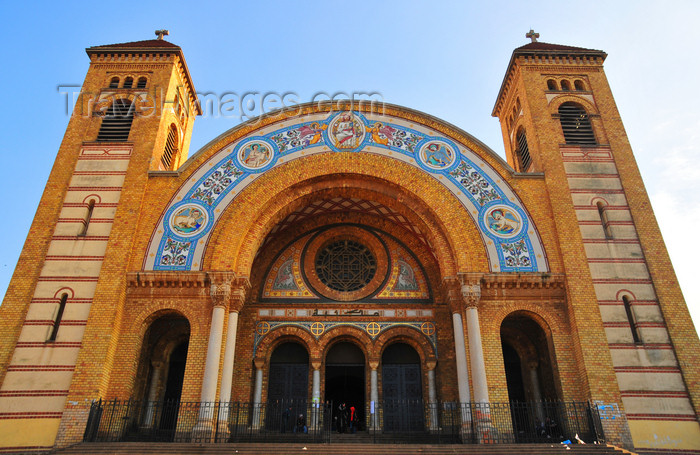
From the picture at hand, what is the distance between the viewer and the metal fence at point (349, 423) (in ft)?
47.3

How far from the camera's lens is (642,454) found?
46.3 ft

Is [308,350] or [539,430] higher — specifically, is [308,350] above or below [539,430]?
above

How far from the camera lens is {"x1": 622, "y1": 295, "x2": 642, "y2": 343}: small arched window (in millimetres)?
15875

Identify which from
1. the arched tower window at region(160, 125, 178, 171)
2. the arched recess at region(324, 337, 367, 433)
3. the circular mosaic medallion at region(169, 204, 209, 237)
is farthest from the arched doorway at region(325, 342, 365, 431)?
the arched tower window at region(160, 125, 178, 171)

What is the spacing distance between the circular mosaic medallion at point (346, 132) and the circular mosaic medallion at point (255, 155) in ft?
7.94

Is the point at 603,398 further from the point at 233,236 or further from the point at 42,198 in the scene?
the point at 42,198

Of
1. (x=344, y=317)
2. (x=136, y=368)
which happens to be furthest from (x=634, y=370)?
(x=136, y=368)

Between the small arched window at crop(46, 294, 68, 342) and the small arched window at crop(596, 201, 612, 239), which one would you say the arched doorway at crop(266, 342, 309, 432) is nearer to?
the small arched window at crop(46, 294, 68, 342)

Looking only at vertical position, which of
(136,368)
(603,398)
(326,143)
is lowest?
(603,398)

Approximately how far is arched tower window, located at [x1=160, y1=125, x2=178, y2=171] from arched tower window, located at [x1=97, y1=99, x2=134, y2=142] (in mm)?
1671

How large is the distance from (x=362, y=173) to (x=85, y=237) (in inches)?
386

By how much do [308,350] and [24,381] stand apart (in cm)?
881

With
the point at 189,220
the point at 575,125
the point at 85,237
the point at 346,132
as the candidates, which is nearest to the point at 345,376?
the point at 189,220

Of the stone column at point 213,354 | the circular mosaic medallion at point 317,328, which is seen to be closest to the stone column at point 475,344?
the circular mosaic medallion at point 317,328
